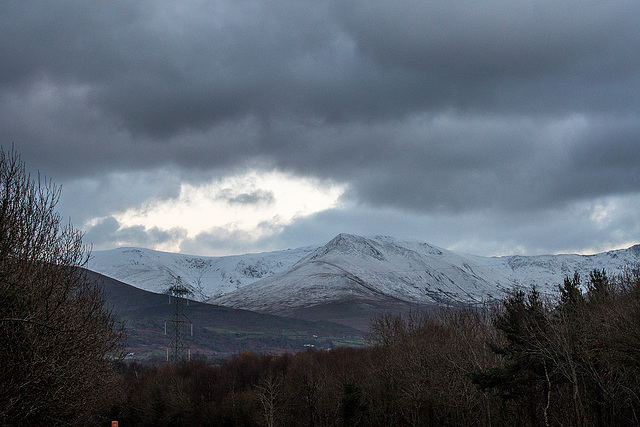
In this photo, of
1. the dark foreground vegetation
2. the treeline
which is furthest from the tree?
the treeline

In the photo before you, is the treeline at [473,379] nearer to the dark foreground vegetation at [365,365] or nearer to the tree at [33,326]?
the dark foreground vegetation at [365,365]

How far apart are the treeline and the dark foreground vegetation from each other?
0.18m

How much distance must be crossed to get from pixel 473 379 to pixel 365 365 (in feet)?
128

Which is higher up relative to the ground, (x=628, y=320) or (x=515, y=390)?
(x=628, y=320)

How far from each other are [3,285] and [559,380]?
3490 centimetres

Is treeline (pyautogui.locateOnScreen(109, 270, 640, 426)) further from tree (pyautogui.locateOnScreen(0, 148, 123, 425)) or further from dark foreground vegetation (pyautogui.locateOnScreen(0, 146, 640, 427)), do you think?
tree (pyautogui.locateOnScreen(0, 148, 123, 425))

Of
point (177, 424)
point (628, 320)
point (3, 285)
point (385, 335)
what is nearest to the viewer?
point (3, 285)

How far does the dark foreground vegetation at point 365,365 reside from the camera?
69.0 feet

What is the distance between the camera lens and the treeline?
38.3 metres

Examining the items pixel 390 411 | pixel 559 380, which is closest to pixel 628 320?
pixel 559 380

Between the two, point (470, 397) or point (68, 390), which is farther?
point (470, 397)

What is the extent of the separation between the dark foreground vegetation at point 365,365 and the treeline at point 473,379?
0.18 m

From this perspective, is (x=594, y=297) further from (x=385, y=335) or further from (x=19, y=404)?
(x=19, y=404)

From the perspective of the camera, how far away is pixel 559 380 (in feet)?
135
